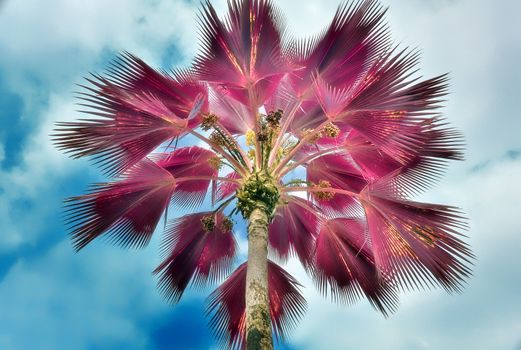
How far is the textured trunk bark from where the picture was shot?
635cm

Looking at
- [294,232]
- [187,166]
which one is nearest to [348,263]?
[294,232]

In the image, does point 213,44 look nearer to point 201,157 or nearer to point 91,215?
point 201,157

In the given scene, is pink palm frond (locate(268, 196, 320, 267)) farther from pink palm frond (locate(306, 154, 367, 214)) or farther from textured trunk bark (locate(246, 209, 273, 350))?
textured trunk bark (locate(246, 209, 273, 350))

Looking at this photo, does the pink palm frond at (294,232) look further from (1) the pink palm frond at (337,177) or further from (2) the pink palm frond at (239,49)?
(2) the pink palm frond at (239,49)

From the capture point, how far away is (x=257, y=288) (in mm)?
6777

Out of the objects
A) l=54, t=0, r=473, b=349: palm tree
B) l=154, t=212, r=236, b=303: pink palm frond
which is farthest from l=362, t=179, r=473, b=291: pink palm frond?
l=154, t=212, r=236, b=303: pink palm frond

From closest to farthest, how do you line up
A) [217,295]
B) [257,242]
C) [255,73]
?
[257,242] < [255,73] < [217,295]

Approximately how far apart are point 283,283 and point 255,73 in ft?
12.3

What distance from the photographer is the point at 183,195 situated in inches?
387

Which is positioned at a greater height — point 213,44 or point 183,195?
point 213,44

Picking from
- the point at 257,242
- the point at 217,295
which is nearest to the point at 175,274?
the point at 217,295

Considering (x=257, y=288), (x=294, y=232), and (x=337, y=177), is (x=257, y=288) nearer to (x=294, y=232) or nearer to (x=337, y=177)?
(x=294, y=232)

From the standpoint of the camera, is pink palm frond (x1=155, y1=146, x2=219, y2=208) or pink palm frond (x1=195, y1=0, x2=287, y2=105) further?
pink palm frond (x1=155, y1=146, x2=219, y2=208)

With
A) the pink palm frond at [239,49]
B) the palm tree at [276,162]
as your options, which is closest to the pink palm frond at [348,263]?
the palm tree at [276,162]
